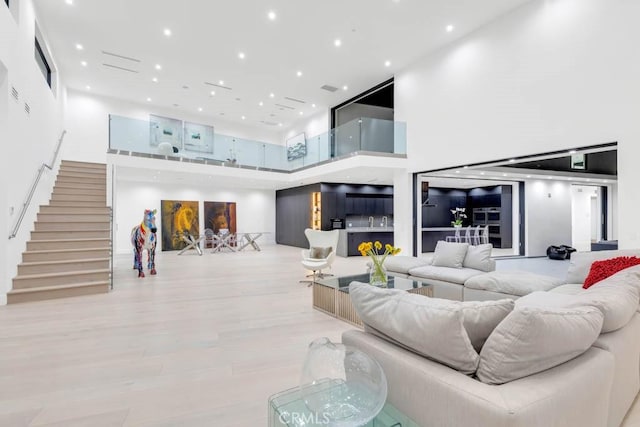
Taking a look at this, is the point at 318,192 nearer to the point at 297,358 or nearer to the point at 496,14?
the point at 496,14

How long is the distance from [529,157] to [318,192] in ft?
22.8

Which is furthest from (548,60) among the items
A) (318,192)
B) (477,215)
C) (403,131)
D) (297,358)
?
(477,215)

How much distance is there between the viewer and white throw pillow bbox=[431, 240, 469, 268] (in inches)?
197

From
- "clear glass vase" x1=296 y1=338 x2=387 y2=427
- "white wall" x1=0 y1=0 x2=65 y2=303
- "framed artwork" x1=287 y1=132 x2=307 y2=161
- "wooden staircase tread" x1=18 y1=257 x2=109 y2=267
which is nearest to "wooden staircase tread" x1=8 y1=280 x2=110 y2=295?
"white wall" x1=0 y1=0 x2=65 y2=303

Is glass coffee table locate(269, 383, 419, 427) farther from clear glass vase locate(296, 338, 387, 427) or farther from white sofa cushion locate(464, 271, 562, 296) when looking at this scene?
white sofa cushion locate(464, 271, 562, 296)

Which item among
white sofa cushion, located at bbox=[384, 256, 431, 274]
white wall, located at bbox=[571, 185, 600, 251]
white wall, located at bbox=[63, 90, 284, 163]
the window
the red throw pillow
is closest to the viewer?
the red throw pillow

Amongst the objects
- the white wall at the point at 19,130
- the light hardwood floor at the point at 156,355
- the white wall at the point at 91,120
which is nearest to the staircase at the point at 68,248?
the white wall at the point at 19,130

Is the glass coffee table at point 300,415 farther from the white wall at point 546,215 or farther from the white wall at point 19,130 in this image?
the white wall at point 546,215

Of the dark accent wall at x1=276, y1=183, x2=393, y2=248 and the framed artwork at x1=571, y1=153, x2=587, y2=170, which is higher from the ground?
the framed artwork at x1=571, y1=153, x2=587, y2=170

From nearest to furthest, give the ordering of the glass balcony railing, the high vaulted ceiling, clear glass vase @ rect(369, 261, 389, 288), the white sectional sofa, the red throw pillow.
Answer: the white sectional sofa < the red throw pillow < clear glass vase @ rect(369, 261, 389, 288) < the high vaulted ceiling < the glass balcony railing

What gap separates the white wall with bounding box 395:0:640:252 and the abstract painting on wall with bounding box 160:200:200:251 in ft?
28.0

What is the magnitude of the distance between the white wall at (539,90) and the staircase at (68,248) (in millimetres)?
7201

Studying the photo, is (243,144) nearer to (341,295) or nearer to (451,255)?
(451,255)

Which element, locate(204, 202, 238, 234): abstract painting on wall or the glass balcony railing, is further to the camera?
locate(204, 202, 238, 234): abstract painting on wall
